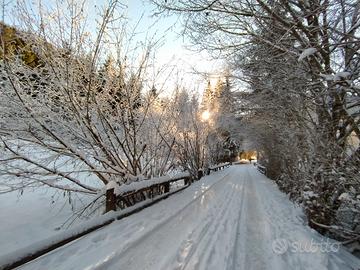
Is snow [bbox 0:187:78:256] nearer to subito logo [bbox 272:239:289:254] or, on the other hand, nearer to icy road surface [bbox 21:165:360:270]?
icy road surface [bbox 21:165:360:270]

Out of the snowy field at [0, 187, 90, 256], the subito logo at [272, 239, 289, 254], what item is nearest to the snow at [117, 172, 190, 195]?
the snowy field at [0, 187, 90, 256]

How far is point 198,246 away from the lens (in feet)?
14.7

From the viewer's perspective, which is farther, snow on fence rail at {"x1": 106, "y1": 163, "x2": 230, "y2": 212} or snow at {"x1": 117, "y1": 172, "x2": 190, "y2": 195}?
snow at {"x1": 117, "y1": 172, "x2": 190, "y2": 195}

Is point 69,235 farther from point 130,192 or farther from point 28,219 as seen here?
point 28,219

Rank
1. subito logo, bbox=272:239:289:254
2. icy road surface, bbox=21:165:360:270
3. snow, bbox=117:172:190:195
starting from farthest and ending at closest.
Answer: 1. snow, bbox=117:172:190:195
2. subito logo, bbox=272:239:289:254
3. icy road surface, bbox=21:165:360:270

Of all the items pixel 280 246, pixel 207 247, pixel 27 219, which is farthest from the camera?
pixel 27 219

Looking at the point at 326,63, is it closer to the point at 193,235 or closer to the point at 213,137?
the point at 193,235

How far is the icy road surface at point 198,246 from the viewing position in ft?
12.3

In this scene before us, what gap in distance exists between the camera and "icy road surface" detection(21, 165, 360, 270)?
3.76 m

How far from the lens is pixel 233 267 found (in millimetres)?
3781

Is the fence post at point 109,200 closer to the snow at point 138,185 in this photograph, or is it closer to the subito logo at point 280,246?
the snow at point 138,185

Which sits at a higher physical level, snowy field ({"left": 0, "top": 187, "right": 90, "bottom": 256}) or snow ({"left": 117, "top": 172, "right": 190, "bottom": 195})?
snow ({"left": 117, "top": 172, "right": 190, "bottom": 195})

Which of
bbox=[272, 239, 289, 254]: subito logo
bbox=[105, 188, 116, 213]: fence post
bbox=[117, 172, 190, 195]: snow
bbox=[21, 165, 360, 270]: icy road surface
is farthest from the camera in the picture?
bbox=[117, 172, 190, 195]: snow

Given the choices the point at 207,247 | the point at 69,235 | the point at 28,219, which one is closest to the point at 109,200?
the point at 69,235
